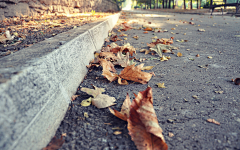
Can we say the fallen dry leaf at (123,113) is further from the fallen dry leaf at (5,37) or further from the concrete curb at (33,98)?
the fallen dry leaf at (5,37)

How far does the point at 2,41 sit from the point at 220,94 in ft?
8.34

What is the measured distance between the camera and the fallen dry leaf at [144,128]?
2.72 ft

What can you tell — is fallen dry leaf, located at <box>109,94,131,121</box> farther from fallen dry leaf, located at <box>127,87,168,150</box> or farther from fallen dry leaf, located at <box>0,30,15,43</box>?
fallen dry leaf, located at <box>0,30,15,43</box>

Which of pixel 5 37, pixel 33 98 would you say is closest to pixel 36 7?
pixel 5 37

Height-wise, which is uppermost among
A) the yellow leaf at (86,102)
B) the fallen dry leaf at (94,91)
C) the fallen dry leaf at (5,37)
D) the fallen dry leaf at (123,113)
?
the fallen dry leaf at (5,37)

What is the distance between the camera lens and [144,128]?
0.89 m

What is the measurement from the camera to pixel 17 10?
357 centimetres

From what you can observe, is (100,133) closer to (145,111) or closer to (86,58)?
(145,111)

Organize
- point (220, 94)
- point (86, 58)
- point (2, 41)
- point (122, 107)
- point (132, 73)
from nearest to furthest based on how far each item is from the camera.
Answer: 1. point (122, 107)
2. point (220, 94)
3. point (132, 73)
4. point (86, 58)
5. point (2, 41)

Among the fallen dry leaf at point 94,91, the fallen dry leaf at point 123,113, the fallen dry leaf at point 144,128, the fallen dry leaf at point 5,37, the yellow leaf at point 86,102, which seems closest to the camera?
the fallen dry leaf at point 144,128

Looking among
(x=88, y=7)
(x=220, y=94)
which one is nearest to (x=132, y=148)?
(x=220, y=94)

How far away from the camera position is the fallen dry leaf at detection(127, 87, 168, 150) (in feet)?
2.72

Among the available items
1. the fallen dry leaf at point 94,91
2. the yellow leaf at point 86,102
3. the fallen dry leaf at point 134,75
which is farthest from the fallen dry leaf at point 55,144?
the fallen dry leaf at point 134,75

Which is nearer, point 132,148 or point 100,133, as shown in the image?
point 132,148
